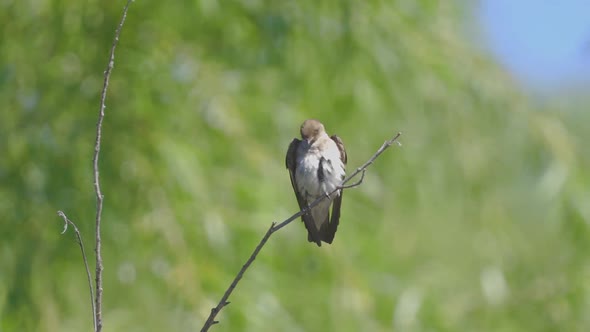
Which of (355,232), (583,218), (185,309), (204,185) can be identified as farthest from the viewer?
(355,232)

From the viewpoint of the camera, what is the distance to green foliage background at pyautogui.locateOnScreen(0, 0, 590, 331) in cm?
377

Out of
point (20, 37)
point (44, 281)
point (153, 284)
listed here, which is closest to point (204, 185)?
point (153, 284)

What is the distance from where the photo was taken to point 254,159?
409cm

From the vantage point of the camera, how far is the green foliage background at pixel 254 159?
377cm

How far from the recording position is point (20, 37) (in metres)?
3.94

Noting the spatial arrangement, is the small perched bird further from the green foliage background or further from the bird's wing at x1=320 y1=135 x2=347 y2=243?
the green foliage background

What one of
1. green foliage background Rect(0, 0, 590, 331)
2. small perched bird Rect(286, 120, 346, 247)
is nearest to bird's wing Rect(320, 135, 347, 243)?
small perched bird Rect(286, 120, 346, 247)

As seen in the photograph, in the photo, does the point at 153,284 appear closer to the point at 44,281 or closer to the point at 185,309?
the point at 185,309

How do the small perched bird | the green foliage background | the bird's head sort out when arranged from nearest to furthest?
the bird's head
the small perched bird
the green foliage background

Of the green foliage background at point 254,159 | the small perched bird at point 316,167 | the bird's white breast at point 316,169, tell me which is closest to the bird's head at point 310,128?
the small perched bird at point 316,167

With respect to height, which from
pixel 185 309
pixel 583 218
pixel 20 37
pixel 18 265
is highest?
pixel 20 37

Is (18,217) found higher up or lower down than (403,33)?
lower down

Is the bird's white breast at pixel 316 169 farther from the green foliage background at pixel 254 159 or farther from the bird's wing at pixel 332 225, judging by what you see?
the green foliage background at pixel 254 159

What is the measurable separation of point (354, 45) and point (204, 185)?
0.98 meters
